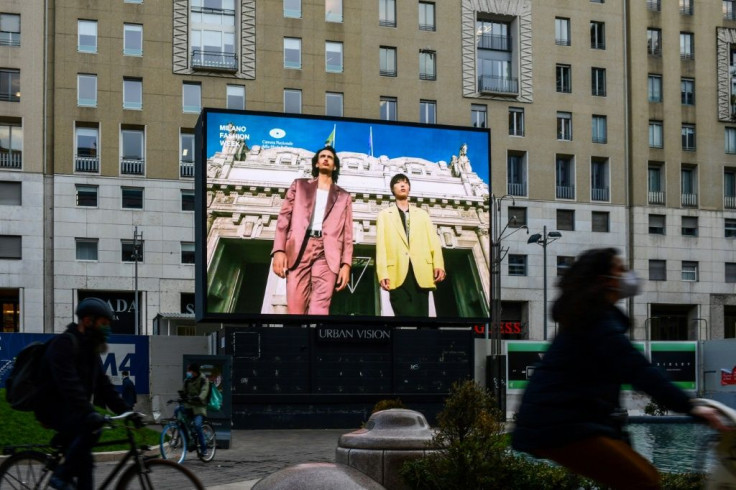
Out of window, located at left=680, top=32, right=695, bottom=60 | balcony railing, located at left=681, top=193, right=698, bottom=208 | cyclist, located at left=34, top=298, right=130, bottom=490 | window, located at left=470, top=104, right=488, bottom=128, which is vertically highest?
window, located at left=680, top=32, right=695, bottom=60

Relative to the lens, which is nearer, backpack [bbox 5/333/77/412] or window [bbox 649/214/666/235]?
backpack [bbox 5/333/77/412]

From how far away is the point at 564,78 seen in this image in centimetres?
6025

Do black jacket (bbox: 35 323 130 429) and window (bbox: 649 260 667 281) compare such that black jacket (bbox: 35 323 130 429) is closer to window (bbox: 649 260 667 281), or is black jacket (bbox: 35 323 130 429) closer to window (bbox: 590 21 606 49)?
window (bbox: 649 260 667 281)

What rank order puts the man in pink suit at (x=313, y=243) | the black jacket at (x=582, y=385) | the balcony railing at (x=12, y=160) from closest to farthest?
the black jacket at (x=582, y=385) < the man in pink suit at (x=313, y=243) < the balcony railing at (x=12, y=160)

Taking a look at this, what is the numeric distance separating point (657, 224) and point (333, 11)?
22.6 m

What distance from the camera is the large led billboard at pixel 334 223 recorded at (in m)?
33.8

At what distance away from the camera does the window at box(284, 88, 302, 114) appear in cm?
5531

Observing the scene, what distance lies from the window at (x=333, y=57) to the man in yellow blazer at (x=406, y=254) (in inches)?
853

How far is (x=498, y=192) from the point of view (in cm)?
5731

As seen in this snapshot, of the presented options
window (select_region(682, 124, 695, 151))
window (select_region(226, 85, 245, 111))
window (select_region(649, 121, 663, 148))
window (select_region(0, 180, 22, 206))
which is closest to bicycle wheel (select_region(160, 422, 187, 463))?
window (select_region(0, 180, 22, 206))

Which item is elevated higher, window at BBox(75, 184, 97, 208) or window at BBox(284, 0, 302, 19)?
window at BBox(284, 0, 302, 19)

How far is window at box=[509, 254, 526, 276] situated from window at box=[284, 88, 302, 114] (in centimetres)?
1424

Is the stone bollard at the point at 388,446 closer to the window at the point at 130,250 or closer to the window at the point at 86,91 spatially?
the window at the point at 130,250

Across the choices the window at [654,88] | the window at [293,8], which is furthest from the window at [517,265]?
the window at [293,8]
